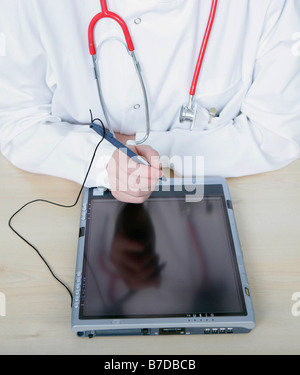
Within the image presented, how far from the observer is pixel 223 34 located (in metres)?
0.92

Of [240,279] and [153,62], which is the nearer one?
[240,279]

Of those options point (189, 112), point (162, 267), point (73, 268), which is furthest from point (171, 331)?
point (189, 112)

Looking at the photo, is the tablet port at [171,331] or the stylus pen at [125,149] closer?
the tablet port at [171,331]

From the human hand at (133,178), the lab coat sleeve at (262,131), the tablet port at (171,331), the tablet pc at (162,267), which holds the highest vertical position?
the lab coat sleeve at (262,131)

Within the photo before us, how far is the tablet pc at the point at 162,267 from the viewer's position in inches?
26.2

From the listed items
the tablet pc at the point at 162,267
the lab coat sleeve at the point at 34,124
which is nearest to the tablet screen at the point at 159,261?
the tablet pc at the point at 162,267

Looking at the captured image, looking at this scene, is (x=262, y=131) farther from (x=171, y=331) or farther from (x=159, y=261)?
(x=171, y=331)

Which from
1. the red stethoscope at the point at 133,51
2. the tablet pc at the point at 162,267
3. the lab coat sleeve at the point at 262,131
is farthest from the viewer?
the lab coat sleeve at the point at 262,131

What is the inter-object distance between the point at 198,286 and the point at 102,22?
0.63 metres

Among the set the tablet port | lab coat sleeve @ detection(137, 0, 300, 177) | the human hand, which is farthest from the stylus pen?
the tablet port

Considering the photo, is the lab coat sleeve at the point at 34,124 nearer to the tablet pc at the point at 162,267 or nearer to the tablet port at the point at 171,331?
the tablet pc at the point at 162,267

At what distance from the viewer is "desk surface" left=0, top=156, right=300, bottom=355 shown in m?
0.67

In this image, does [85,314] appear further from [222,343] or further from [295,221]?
[295,221]
